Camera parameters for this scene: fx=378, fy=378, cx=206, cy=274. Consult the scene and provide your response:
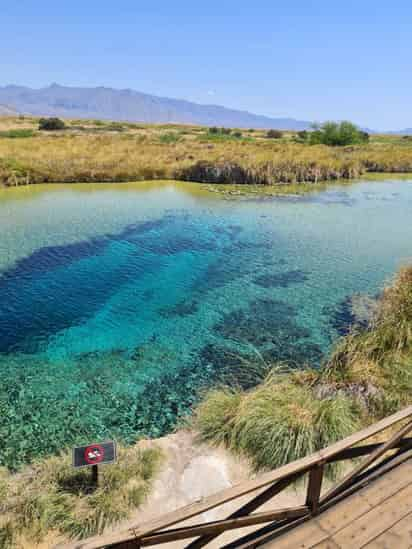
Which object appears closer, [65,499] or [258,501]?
[258,501]

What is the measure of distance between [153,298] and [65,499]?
19.7ft

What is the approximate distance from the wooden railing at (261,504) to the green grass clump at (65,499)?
0.82 m

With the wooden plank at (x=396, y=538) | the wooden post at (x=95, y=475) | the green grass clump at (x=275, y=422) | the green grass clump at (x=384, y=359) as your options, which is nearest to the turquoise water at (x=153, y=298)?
the green grass clump at (x=275, y=422)

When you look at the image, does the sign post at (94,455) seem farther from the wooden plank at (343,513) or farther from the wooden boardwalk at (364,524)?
the wooden plank at (343,513)

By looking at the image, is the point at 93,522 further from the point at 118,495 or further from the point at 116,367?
the point at 116,367

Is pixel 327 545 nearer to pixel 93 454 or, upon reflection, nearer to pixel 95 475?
pixel 93 454

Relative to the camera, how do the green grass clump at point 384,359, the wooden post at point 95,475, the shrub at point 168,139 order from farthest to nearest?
the shrub at point 168,139, the green grass clump at point 384,359, the wooden post at point 95,475

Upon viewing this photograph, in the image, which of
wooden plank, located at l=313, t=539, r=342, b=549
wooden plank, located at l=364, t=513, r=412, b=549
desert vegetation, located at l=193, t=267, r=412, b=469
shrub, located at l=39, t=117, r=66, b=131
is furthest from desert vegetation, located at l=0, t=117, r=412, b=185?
shrub, located at l=39, t=117, r=66, b=131

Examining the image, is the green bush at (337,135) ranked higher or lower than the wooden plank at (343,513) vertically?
higher

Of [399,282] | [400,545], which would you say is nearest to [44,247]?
[399,282]

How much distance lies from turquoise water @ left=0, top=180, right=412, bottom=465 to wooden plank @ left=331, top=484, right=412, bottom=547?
116 inches

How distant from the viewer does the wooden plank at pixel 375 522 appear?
2941 mm

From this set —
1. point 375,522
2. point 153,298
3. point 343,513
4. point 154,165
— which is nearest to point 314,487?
point 343,513

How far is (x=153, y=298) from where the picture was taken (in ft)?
31.2
